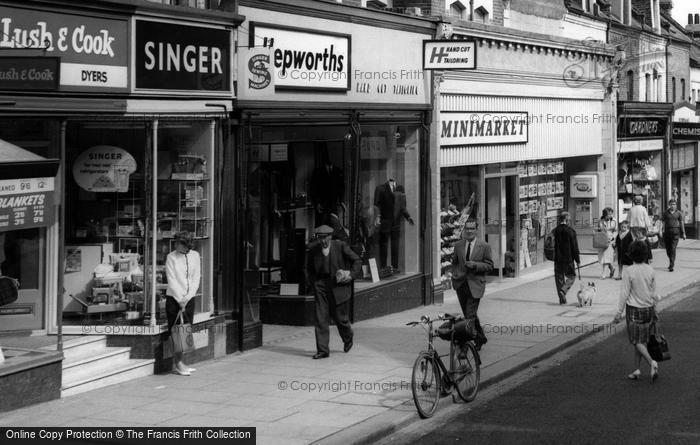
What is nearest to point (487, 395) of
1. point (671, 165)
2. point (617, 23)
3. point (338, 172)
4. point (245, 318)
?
point (245, 318)

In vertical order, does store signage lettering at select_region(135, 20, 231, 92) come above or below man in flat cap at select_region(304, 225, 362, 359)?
above

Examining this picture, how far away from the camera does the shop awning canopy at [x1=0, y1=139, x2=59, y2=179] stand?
36.4 ft

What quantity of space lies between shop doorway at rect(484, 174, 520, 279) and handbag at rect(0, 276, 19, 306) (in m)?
13.8

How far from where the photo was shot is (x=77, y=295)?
1347cm

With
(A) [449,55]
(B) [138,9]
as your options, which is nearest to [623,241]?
(A) [449,55]

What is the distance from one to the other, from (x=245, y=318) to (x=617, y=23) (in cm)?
2270

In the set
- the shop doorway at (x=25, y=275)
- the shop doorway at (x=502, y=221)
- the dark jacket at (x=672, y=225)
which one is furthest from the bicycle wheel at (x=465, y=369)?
the dark jacket at (x=672, y=225)

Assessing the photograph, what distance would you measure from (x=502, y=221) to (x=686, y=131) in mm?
14991

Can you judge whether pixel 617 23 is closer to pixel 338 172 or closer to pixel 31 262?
pixel 338 172

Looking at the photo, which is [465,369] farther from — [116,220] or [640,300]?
[116,220]

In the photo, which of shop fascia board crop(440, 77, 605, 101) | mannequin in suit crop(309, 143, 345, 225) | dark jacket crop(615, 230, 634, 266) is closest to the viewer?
mannequin in suit crop(309, 143, 345, 225)

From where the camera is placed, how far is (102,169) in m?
13.5

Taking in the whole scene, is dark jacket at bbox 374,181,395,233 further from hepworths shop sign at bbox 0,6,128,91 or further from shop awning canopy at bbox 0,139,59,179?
shop awning canopy at bbox 0,139,59,179

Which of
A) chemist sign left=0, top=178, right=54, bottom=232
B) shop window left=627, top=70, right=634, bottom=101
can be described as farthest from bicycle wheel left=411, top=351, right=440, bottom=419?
shop window left=627, top=70, right=634, bottom=101
